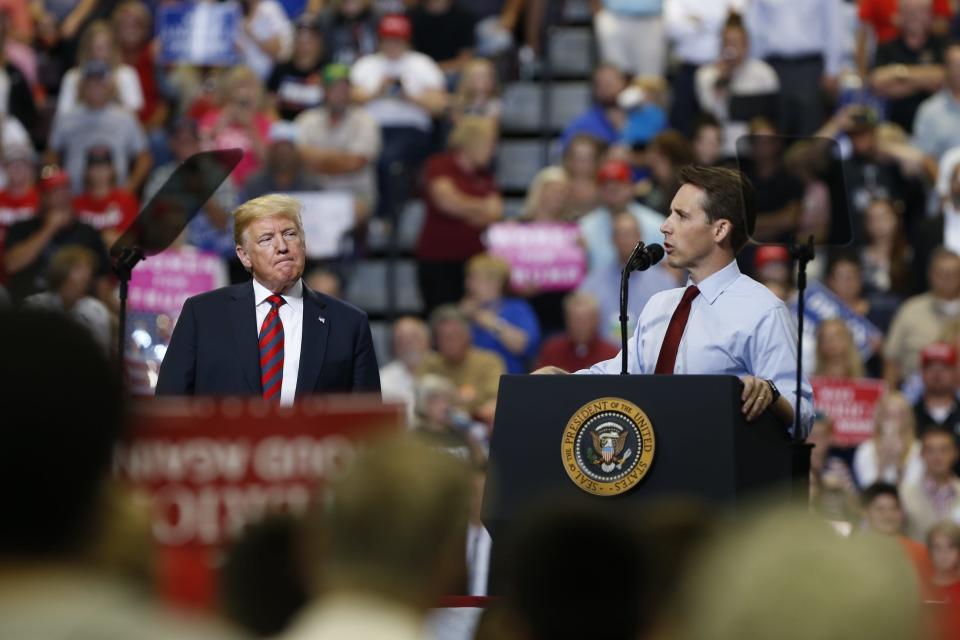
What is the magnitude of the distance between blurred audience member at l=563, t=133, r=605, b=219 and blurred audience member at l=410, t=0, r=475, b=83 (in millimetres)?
2170

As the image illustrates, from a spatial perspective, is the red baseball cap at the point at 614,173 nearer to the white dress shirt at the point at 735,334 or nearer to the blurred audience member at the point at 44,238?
the blurred audience member at the point at 44,238

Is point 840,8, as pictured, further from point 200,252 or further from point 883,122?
point 200,252

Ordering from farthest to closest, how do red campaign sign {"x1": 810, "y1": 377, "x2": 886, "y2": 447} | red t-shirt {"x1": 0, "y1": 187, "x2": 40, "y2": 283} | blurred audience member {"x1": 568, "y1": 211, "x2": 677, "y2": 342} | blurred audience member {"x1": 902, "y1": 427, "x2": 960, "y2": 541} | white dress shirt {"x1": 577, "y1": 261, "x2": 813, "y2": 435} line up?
red t-shirt {"x1": 0, "y1": 187, "x2": 40, "y2": 283} → blurred audience member {"x1": 568, "y1": 211, "x2": 677, "y2": 342} → red campaign sign {"x1": 810, "y1": 377, "x2": 886, "y2": 447} → blurred audience member {"x1": 902, "y1": 427, "x2": 960, "y2": 541} → white dress shirt {"x1": 577, "y1": 261, "x2": 813, "y2": 435}

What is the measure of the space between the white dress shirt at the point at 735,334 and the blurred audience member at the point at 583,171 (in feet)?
21.6

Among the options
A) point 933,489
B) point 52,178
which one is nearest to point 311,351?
point 933,489

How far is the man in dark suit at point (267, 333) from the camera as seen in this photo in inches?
246

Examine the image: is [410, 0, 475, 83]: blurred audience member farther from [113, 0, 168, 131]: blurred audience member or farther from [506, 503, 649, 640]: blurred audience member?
[506, 503, 649, 640]: blurred audience member

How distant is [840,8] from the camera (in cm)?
1391

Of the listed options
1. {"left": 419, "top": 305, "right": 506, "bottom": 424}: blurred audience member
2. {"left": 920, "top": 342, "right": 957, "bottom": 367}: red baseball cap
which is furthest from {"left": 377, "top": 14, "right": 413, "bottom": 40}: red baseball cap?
{"left": 920, "top": 342, "right": 957, "bottom": 367}: red baseball cap

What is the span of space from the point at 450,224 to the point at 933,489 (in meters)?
3.97

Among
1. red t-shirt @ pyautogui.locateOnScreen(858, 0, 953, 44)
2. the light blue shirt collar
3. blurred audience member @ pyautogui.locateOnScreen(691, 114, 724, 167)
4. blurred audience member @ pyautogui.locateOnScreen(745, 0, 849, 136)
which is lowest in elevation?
the light blue shirt collar

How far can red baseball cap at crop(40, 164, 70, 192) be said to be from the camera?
41.6ft

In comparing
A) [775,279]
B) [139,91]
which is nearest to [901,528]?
[775,279]

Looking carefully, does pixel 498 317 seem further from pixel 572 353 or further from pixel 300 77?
pixel 300 77
